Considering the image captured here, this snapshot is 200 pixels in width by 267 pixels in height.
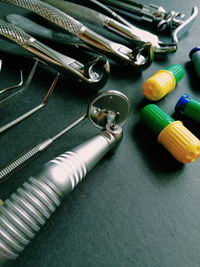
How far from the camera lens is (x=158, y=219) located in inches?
15.6

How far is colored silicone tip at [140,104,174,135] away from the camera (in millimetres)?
466

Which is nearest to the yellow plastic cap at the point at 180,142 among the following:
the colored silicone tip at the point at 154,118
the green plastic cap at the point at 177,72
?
the colored silicone tip at the point at 154,118

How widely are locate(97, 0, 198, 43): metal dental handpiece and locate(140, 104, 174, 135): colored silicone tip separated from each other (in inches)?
10.8

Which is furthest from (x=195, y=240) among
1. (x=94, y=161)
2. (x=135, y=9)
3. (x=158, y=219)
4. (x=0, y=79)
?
(x=135, y=9)

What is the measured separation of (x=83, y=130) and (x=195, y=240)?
0.24 m

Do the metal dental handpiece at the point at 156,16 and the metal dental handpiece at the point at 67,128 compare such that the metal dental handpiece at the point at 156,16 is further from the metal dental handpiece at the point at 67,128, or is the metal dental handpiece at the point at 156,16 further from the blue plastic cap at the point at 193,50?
the metal dental handpiece at the point at 67,128

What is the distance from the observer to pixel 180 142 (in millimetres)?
435

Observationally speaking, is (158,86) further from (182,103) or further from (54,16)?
(54,16)

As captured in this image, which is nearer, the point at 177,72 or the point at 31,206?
the point at 31,206

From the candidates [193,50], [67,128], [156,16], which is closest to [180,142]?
[67,128]

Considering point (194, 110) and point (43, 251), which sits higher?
point (194, 110)

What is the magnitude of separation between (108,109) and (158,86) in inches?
5.3

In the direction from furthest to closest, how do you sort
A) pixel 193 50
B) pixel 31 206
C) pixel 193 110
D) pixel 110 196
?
pixel 193 50 < pixel 193 110 < pixel 110 196 < pixel 31 206

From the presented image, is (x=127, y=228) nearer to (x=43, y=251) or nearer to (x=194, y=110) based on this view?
(x=43, y=251)
